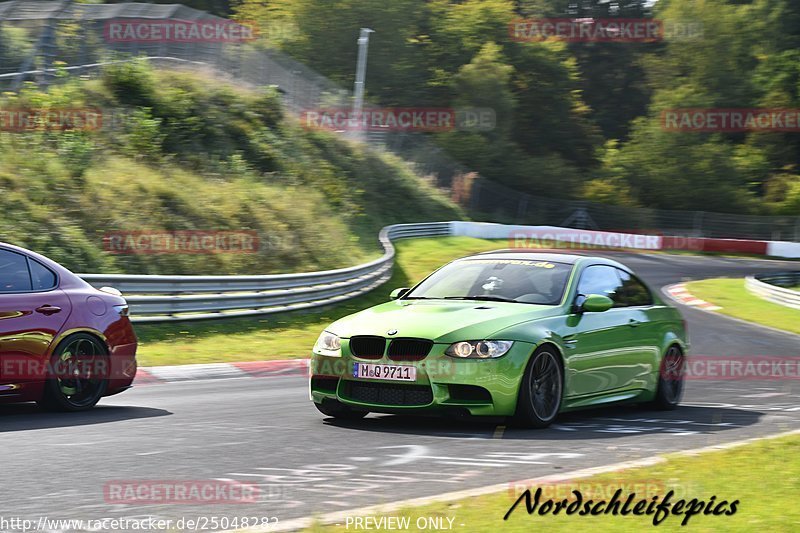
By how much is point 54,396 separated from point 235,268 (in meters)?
16.8

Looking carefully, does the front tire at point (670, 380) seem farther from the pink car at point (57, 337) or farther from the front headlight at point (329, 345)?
the pink car at point (57, 337)

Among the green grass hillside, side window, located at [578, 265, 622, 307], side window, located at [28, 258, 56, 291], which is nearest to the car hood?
side window, located at [578, 265, 622, 307]

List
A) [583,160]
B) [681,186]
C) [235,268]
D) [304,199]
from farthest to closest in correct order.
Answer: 1. [583,160]
2. [681,186]
3. [304,199]
4. [235,268]

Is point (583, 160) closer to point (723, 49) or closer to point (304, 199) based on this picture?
point (723, 49)

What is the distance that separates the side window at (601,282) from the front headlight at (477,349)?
5.07ft

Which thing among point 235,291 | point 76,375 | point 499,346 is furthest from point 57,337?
point 235,291

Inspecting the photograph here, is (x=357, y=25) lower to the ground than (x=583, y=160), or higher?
higher

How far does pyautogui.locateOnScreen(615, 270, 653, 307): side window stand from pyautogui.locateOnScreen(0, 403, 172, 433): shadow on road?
4194 mm

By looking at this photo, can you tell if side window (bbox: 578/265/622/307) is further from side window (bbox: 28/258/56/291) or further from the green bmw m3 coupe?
side window (bbox: 28/258/56/291)

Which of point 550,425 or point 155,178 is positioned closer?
point 550,425

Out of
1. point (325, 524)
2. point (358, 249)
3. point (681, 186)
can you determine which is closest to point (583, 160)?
point (681, 186)

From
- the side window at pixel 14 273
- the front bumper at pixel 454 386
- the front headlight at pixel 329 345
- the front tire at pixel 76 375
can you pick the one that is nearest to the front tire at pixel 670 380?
the front bumper at pixel 454 386

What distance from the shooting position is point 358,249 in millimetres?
37250

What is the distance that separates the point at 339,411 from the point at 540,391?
1.59 metres
